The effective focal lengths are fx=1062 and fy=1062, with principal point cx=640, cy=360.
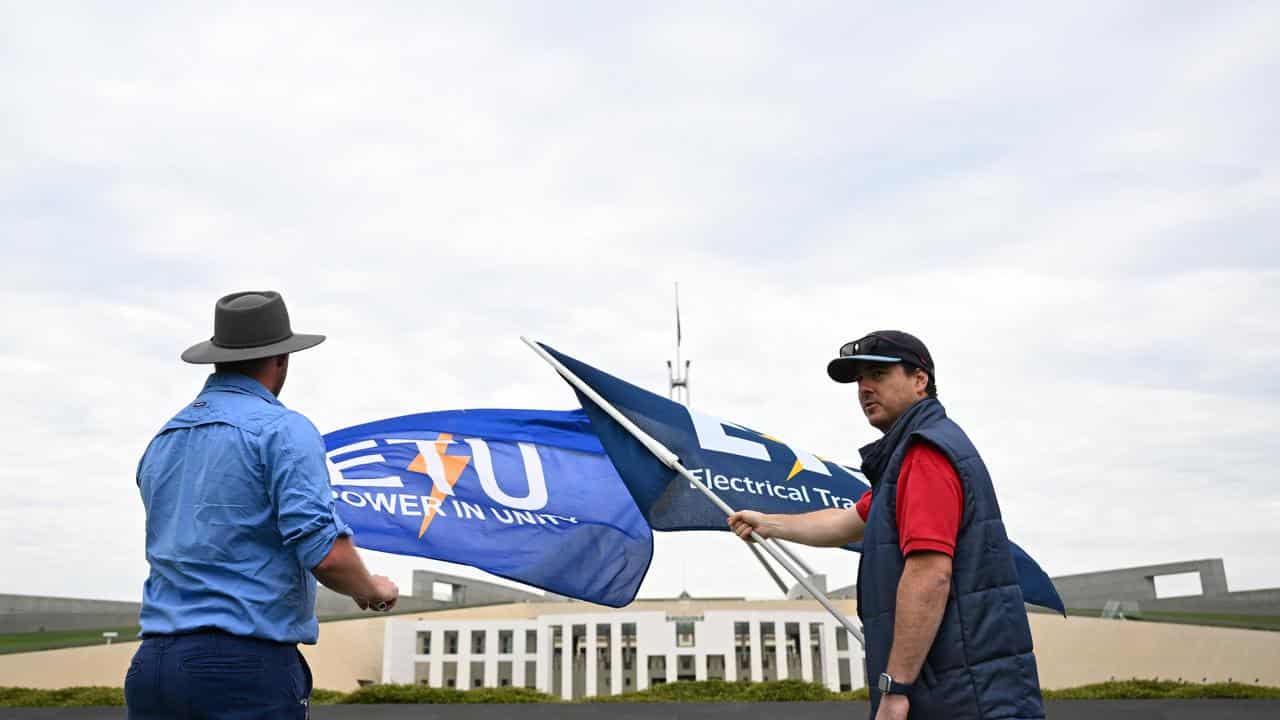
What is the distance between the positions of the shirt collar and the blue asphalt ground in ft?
21.8

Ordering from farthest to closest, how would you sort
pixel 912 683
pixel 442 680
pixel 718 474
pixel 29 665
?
pixel 442 680
pixel 29 665
pixel 718 474
pixel 912 683

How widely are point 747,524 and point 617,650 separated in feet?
52.7

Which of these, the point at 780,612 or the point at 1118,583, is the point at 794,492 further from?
the point at 1118,583

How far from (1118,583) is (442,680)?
12.8 m

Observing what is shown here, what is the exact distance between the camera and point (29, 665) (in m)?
13.7

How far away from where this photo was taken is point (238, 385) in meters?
2.76

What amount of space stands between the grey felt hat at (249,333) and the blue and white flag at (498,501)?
104 inches

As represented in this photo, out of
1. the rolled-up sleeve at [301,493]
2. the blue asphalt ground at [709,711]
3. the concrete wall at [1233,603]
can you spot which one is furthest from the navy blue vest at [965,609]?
the concrete wall at [1233,603]

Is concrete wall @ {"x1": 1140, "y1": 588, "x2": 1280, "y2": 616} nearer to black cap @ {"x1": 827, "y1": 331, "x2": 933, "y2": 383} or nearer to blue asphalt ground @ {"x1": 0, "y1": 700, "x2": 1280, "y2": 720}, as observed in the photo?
blue asphalt ground @ {"x1": 0, "y1": 700, "x2": 1280, "y2": 720}

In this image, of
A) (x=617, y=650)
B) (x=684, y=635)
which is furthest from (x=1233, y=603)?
(x=617, y=650)

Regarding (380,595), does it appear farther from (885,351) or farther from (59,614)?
(59,614)

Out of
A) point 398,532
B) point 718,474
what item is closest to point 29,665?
point 398,532

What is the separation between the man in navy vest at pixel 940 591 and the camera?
2.78 meters

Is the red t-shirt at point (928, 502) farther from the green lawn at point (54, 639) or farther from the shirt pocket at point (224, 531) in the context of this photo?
the green lawn at point (54, 639)
